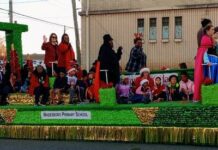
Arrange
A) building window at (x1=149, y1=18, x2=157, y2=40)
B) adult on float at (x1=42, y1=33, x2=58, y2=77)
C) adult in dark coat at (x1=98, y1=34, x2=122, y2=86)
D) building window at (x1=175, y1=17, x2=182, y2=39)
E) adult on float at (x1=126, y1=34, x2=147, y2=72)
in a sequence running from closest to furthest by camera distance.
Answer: adult in dark coat at (x1=98, y1=34, x2=122, y2=86), adult on float at (x1=126, y1=34, x2=147, y2=72), adult on float at (x1=42, y1=33, x2=58, y2=77), building window at (x1=175, y1=17, x2=182, y2=39), building window at (x1=149, y1=18, x2=157, y2=40)

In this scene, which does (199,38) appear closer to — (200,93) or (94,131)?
(200,93)

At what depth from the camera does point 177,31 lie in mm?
28875

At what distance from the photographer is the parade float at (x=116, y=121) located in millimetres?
9289

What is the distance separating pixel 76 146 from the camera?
987cm

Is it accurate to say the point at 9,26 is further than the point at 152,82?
Yes

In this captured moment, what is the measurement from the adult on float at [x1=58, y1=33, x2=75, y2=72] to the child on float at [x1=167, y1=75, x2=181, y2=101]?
299 centimetres

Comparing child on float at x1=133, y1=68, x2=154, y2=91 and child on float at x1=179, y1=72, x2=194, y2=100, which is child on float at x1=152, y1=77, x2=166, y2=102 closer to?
child on float at x1=133, y1=68, x2=154, y2=91

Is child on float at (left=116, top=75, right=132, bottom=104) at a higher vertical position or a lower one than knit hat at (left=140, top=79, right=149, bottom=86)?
lower

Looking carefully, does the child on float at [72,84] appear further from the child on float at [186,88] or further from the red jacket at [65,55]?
the child on float at [186,88]

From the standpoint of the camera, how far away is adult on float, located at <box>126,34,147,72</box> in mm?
12281

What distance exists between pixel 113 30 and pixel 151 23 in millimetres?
2315

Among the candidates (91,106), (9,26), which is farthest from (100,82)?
(9,26)

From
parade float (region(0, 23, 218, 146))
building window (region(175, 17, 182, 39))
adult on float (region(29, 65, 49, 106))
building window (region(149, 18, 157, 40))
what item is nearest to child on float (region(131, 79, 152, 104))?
parade float (region(0, 23, 218, 146))

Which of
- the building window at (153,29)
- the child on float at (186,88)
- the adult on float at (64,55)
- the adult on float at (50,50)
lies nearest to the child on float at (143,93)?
the child on float at (186,88)
